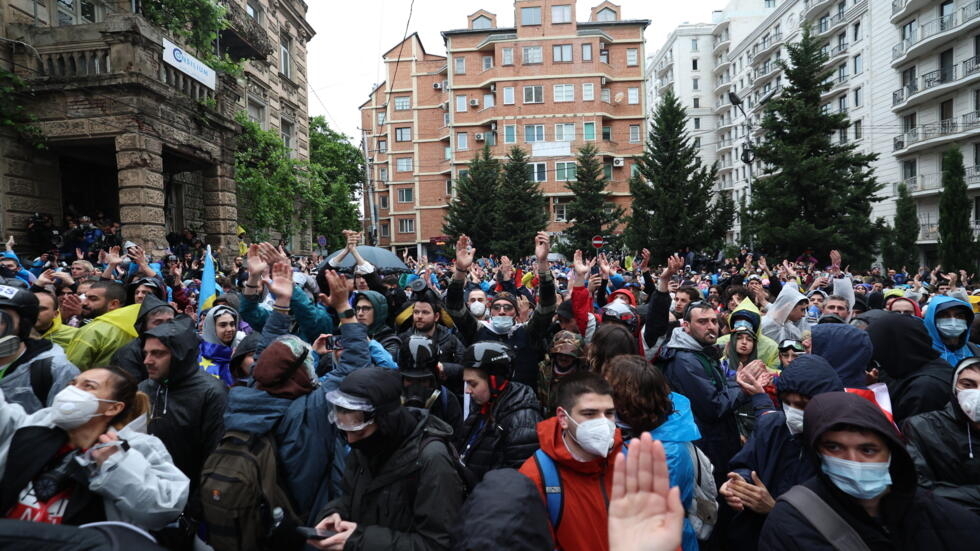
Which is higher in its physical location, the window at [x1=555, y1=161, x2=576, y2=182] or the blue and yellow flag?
the window at [x1=555, y1=161, x2=576, y2=182]

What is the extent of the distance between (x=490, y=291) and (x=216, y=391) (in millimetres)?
7212

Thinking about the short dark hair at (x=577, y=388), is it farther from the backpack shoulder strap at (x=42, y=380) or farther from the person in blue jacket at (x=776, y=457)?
the backpack shoulder strap at (x=42, y=380)

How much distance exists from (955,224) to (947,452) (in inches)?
1140

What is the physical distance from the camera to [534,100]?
4541 centimetres

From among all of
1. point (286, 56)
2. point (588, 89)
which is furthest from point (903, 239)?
point (286, 56)

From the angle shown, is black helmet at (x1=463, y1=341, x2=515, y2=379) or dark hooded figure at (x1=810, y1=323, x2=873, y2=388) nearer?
black helmet at (x1=463, y1=341, x2=515, y2=379)

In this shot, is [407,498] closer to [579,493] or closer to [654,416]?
[579,493]

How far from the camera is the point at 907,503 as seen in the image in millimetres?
1949

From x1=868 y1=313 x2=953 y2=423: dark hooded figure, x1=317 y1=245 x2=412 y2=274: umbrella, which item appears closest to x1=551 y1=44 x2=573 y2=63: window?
x1=317 y1=245 x2=412 y2=274: umbrella

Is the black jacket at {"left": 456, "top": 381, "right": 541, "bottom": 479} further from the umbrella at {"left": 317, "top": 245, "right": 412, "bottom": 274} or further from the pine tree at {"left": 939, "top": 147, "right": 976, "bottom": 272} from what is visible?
the pine tree at {"left": 939, "top": 147, "right": 976, "bottom": 272}

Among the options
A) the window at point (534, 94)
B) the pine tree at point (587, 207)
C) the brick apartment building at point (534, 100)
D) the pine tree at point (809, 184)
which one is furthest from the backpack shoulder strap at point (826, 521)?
the window at point (534, 94)

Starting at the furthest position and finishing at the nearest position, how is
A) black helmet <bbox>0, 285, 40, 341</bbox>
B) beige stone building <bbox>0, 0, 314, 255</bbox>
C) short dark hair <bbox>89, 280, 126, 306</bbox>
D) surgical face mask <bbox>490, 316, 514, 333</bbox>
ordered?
beige stone building <bbox>0, 0, 314, 255</bbox> → surgical face mask <bbox>490, 316, 514, 333</bbox> → short dark hair <bbox>89, 280, 126, 306</bbox> → black helmet <bbox>0, 285, 40, 341</bbox>

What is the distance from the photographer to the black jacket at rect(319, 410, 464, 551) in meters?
2.12

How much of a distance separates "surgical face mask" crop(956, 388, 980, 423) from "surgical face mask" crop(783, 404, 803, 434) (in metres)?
0.68
